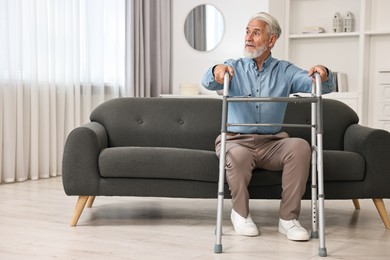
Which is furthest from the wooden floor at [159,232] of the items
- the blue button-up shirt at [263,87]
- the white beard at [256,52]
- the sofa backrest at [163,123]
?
the white beard at [256,52]

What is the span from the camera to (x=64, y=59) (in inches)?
210

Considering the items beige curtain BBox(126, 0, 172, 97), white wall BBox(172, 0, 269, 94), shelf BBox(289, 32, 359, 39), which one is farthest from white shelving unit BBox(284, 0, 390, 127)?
beige curtain BBox(126, 0, 172, 97)

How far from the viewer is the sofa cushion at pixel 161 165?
319cm

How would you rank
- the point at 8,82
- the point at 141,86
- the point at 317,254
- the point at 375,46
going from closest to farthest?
the point at 317,254, the point at 8,82, the point at 375,46, the point at 141,86

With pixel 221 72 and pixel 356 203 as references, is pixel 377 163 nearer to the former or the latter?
pixel 356 203

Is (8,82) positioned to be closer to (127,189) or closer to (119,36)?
(119,36)

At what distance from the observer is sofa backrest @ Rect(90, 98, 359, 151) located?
370 cm

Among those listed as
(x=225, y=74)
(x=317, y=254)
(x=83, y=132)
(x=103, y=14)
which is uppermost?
(x=103, y=14)

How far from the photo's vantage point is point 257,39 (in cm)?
313

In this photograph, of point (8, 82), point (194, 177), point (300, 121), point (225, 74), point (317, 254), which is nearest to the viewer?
point (317, 254)

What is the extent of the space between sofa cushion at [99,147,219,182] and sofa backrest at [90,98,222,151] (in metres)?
A: 0.49

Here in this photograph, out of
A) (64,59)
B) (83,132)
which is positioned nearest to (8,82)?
(64,59)

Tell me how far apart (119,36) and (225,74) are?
3.32 m

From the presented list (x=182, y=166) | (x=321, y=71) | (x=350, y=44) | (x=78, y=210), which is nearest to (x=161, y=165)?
(x=182, y=166)
